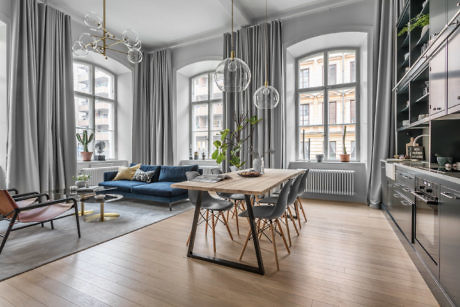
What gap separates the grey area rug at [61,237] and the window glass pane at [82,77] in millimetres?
3078

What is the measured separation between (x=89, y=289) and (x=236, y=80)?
2.17 m

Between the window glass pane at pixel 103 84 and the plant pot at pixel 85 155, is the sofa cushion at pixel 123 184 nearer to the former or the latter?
the plant pot at pixel 85 155

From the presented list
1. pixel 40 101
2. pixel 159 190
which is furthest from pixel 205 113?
pixel 40 101

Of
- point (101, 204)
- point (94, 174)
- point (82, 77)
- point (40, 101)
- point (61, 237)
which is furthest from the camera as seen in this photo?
point (82, 77)

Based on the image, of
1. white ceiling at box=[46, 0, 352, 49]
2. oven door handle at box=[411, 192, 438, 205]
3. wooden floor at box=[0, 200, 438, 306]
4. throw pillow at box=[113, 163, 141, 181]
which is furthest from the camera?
throw pillow at box=[113, 163, 141, 181]

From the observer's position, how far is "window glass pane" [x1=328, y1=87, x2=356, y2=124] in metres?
4.93

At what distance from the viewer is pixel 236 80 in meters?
2.53

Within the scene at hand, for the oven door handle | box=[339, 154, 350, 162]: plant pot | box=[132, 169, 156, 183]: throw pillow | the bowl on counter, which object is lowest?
box=[132, 169, 156, 183]: throw pillow

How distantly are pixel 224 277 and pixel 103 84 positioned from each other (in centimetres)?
597

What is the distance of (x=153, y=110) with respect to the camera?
6215mm

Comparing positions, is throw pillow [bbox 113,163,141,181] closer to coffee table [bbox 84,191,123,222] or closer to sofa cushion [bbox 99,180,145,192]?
sofa cushion [bbox 99,180,145,192]

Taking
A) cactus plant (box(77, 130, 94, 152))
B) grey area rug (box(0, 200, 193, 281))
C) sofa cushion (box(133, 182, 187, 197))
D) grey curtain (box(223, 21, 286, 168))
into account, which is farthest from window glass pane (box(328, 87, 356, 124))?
cactus plant (box(77, 130, 94, 152))

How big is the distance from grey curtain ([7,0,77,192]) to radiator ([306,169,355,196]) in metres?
4.60

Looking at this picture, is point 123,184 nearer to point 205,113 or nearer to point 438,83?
point 205,113
